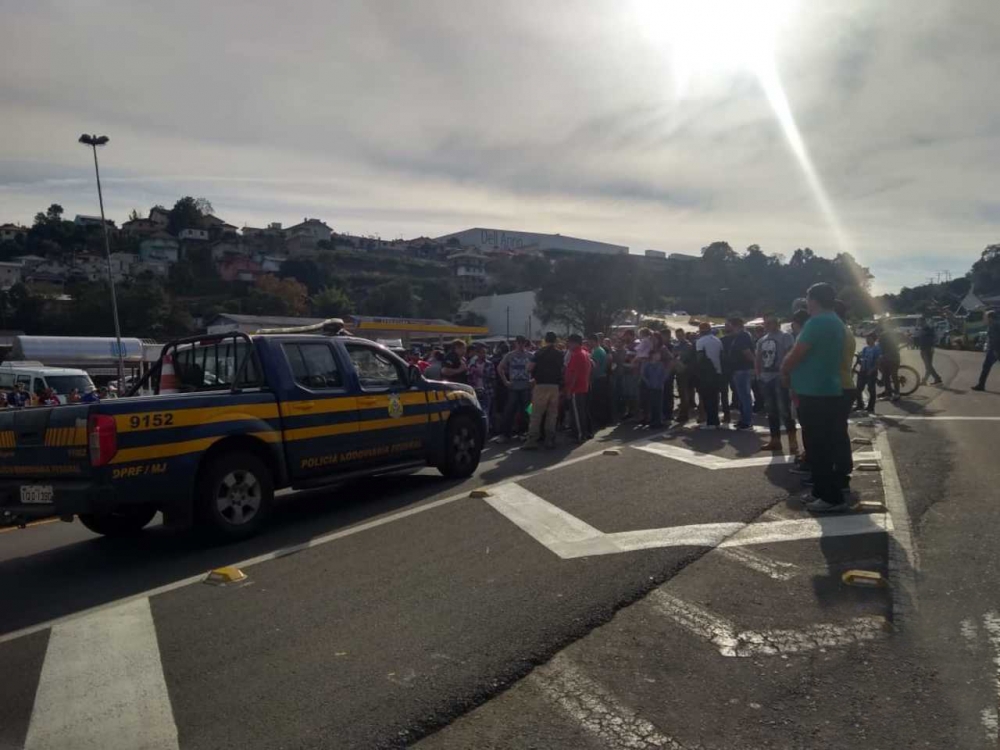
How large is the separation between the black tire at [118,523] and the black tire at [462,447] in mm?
3311

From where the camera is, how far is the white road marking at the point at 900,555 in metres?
4.42

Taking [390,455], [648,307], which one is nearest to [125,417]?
[390,455]

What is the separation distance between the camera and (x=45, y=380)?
23125 millimetres

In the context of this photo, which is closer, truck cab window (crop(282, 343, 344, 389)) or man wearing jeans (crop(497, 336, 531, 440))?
truck cab window (crop(282, 343, 344, 389))

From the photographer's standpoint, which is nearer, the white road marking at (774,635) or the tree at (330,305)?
the white road marking at (774,635)

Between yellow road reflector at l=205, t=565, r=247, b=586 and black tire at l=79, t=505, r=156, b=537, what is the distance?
5.85 feet

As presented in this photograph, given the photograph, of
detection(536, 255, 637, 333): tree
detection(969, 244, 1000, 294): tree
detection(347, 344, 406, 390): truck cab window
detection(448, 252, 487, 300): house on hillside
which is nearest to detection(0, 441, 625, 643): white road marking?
detection(347, 344, 406, 390): truck cab window

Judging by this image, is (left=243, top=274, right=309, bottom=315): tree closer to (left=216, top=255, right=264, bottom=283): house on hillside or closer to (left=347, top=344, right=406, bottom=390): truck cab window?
(left=216, top=255, right=264, bottom=283): house on hillside

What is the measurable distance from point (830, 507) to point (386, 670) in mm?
4394

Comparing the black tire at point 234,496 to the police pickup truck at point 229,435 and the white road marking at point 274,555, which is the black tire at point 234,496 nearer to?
the police pickup truck at point 229,435

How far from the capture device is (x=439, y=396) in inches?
360

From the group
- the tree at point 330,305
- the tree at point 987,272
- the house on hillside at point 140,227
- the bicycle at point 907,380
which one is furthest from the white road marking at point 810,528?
the house on hillside at point 140,227

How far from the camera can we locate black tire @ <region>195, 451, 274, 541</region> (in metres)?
6.39

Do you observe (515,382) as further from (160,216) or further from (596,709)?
(160,216)
